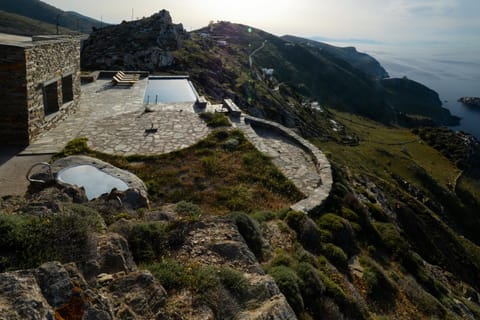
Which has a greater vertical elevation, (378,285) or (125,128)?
(125,128)

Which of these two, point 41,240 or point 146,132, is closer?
point 41,240

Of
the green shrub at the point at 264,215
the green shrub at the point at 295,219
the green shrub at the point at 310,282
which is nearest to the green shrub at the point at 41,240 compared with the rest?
the green shrub at the point at 310,282

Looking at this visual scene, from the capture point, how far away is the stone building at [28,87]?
429 inches

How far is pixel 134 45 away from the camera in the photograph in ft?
120

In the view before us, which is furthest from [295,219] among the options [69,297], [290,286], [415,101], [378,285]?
[415,101]

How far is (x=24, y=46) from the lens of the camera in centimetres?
1081

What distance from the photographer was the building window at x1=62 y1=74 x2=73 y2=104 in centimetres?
1655

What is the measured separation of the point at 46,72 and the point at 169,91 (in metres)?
10.0

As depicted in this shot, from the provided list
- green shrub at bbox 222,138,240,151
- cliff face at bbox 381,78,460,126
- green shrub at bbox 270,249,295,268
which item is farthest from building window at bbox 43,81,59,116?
cliff face at bbox 381,78,460,126

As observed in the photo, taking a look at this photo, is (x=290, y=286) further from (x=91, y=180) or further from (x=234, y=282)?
(x=91, y=180)

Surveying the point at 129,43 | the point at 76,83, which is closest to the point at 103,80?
the point at 76,83

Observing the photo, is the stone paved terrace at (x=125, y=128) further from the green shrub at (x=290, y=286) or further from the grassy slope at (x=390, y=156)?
the grassy slope at (x=390, y=156)

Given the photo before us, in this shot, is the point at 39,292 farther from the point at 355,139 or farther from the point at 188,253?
the point at 355,139

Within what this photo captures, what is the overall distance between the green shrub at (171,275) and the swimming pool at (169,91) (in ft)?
51.6
